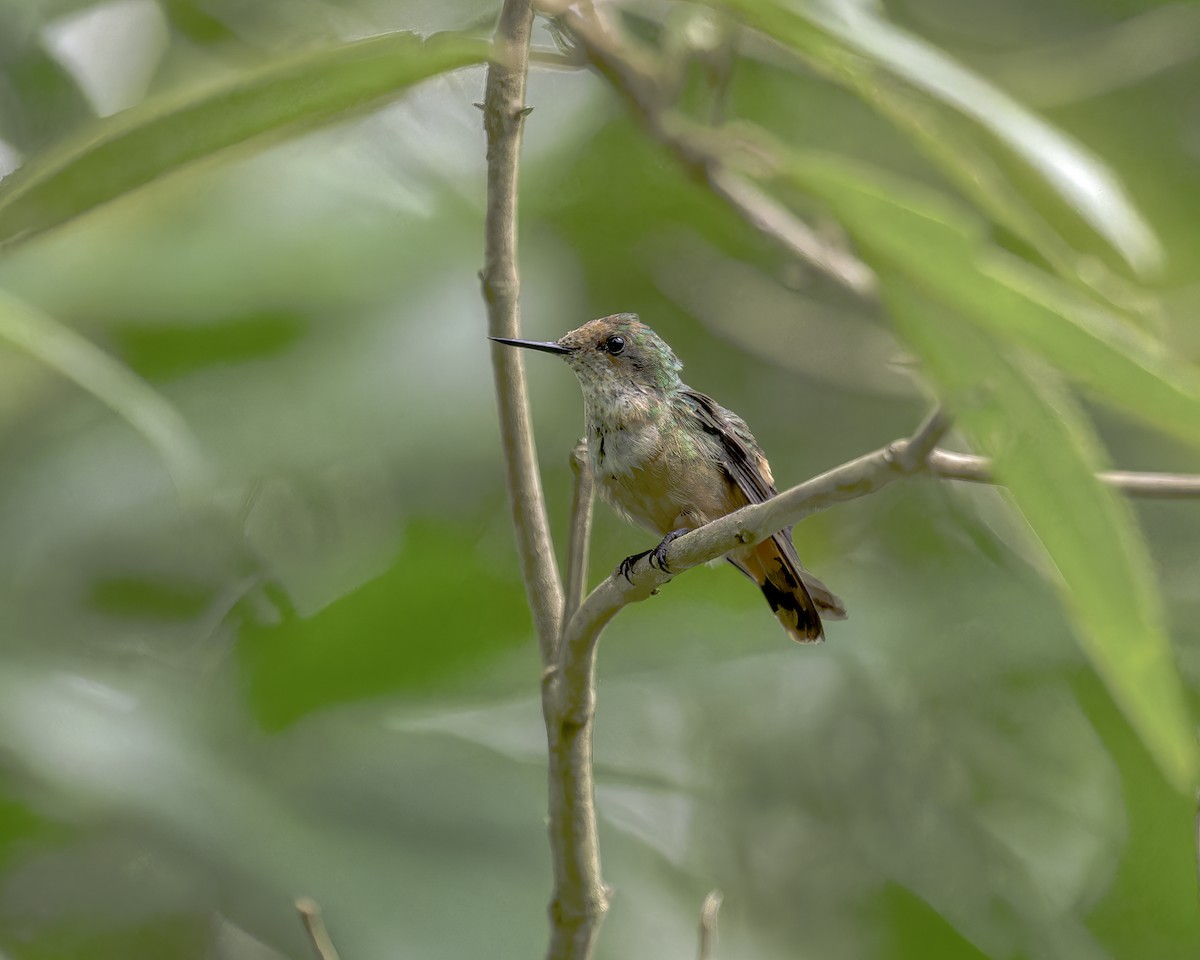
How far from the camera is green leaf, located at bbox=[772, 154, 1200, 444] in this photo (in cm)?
76

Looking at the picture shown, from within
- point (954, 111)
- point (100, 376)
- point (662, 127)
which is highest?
point (662, 127)

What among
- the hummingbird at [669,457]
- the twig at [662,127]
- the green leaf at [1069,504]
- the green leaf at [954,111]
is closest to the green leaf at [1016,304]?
the green leaf at [1069,504]

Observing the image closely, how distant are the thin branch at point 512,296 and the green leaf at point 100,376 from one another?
50 cm

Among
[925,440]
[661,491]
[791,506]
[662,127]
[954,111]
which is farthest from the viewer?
[662,127]

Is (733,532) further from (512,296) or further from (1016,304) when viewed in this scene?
(1016,304)

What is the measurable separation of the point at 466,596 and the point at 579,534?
1.17m

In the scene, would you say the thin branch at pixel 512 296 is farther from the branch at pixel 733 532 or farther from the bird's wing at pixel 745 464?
the bird's wing at pixel 745 464

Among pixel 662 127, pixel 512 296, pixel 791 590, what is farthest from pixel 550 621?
pixel 662 127

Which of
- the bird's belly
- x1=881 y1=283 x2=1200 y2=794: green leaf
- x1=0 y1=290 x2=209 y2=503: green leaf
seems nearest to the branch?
x1=881 y1=283 x2=1200 y2=794: green leaf

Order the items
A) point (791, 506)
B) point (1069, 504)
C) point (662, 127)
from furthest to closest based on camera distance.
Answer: point (662, 127) < point (791, 506) < point (1069, 504)

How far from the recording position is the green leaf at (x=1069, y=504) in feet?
2.41

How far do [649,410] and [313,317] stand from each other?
121cm

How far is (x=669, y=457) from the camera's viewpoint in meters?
2.10

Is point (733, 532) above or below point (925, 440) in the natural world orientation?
above
